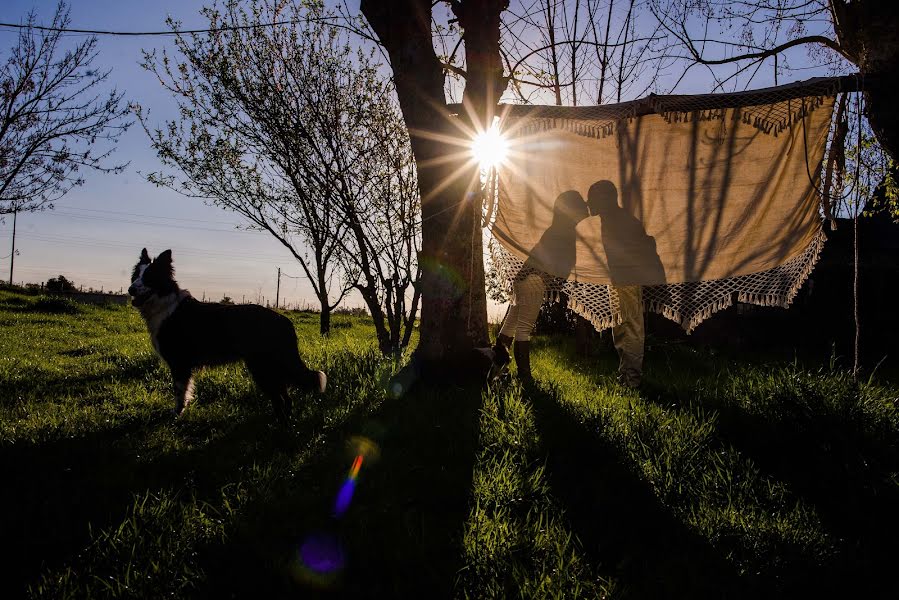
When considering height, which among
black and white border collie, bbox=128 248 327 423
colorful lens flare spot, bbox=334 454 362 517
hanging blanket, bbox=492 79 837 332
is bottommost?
colorful lens flare spot, bbox=334 454 362 517

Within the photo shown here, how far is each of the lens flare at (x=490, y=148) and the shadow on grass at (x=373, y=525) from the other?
2.54m

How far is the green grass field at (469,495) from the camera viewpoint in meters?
2.20

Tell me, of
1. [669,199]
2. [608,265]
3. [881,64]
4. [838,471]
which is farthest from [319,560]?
[881,64]

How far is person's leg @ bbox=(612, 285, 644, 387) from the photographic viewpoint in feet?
16.5

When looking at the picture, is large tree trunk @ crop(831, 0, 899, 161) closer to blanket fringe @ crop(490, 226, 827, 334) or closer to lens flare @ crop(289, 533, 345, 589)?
blanket fringe @ crop(490, 226, 827, 334)

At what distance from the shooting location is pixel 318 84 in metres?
7.45

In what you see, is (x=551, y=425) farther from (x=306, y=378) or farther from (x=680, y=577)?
(x=306, y=378)

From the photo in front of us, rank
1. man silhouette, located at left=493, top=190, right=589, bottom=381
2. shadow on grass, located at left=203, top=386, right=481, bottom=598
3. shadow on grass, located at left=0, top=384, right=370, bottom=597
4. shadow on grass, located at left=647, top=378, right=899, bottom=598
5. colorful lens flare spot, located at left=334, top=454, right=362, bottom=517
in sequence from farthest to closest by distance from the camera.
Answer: man silhouette, located at left=493, top=190, right=589, bottom=381 → colorful lens flare spot, located at left=334, top=454, right=362, bottom=517 → shadow on grass, located at left=0, top=384, right=370, bottom=597 → shadow on grass, located at left=647, top=378, right=899, bottom=598 → shadow on grass, located at left=203, top=386, right=481, bottom=598

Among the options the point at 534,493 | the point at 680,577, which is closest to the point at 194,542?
the point at 534,493

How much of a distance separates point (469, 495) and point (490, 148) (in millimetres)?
3282

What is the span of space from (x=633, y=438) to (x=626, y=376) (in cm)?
182

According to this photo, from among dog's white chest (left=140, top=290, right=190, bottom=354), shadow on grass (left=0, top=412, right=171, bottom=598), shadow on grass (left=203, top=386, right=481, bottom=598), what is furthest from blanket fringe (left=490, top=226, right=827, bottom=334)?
shadow on grass (left=0, top=412, right=171, bottom=598)

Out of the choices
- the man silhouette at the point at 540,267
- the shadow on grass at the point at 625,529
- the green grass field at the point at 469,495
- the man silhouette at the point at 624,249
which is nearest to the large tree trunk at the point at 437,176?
the man silhouette at the point at 540,267

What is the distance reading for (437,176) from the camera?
5.03m
